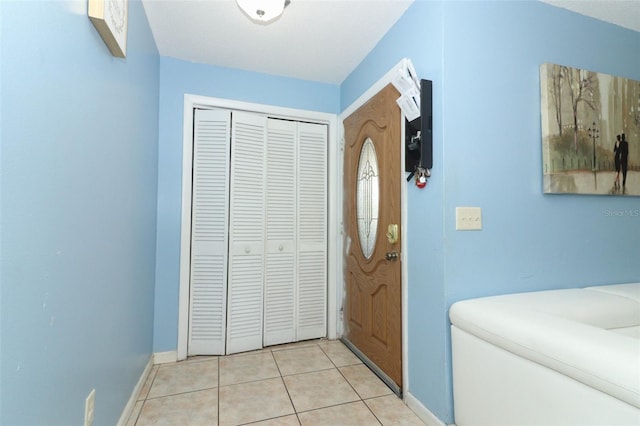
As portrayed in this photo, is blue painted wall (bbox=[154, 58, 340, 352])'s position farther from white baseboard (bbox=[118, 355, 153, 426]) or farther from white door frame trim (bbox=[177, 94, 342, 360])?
white baseboard (bbox=[118, 355, 153, 426])

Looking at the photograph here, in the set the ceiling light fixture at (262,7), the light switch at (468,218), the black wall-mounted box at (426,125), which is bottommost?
the light switch at (468,218)

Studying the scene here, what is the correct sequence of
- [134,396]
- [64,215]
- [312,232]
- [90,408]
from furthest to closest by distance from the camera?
[312,232] → [134,396] → [90,408] → [64,215]

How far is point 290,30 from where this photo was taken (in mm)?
2049

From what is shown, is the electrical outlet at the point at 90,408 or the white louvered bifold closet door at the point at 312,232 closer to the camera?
the electrical outlet at the point at 90,408

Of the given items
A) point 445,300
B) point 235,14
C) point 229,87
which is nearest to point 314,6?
point 235,14

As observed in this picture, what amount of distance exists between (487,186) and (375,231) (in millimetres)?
826

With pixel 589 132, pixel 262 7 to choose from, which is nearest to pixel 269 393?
pixel 262 7

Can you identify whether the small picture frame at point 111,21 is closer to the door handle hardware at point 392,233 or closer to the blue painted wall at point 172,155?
the blue painted wall at point 172,155

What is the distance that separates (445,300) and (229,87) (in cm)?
236

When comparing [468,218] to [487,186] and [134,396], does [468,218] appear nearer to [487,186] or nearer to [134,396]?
[487,186]

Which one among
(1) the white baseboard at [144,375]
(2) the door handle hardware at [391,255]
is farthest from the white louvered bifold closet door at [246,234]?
(2) the door handle hardware at [391,255]

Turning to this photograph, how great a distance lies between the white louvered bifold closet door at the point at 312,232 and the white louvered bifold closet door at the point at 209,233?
0.67m

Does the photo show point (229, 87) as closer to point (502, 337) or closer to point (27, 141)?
point (27, 141)

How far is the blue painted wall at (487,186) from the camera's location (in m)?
1.54
